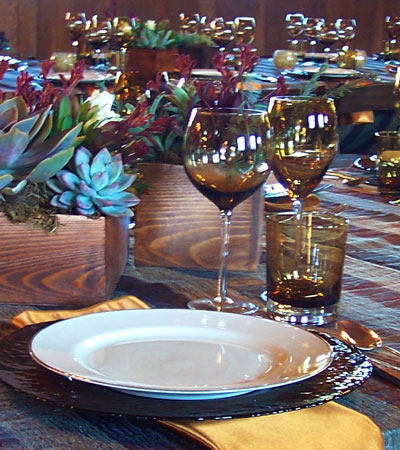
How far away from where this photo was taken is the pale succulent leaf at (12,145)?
0.72 metres

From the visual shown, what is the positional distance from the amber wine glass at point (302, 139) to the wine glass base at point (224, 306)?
11cm

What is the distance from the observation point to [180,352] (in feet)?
2.01

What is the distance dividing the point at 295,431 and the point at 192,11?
586 cm

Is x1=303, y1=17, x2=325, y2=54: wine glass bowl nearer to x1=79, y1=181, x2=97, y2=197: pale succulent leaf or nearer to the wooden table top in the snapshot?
the wooden table top

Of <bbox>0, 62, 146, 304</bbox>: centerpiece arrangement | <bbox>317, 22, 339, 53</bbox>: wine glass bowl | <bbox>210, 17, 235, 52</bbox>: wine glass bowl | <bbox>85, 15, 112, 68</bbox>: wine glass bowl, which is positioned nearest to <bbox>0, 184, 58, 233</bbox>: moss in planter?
<bbox>0, 62, 146, 304</bbox>: centerpiece arrangement

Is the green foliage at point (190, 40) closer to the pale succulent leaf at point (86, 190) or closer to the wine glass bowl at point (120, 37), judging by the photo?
the wine glass bowl at point (120, 37)

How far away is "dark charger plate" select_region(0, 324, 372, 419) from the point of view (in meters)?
0.51

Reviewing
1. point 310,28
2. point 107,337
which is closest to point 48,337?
point 107,337

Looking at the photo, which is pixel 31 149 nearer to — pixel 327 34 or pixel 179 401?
pixel 179 401

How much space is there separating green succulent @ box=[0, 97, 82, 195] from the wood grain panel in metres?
5.08

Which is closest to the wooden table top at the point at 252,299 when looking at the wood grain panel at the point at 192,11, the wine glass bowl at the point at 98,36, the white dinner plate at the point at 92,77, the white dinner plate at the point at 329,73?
the white dinner plate at the point at 92,77

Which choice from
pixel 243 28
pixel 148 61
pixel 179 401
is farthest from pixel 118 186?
pixel 243 28

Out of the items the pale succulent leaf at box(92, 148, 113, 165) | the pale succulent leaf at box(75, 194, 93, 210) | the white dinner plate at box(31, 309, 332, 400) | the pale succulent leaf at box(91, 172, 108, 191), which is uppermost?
the pale succulent leaf at box(92, 148, 113, 165)

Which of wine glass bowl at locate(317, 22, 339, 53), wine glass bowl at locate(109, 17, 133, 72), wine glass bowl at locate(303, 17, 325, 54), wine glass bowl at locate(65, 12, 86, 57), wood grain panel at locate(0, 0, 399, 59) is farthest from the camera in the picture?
wood grain panel at locate(0, 0, 399, 59)
